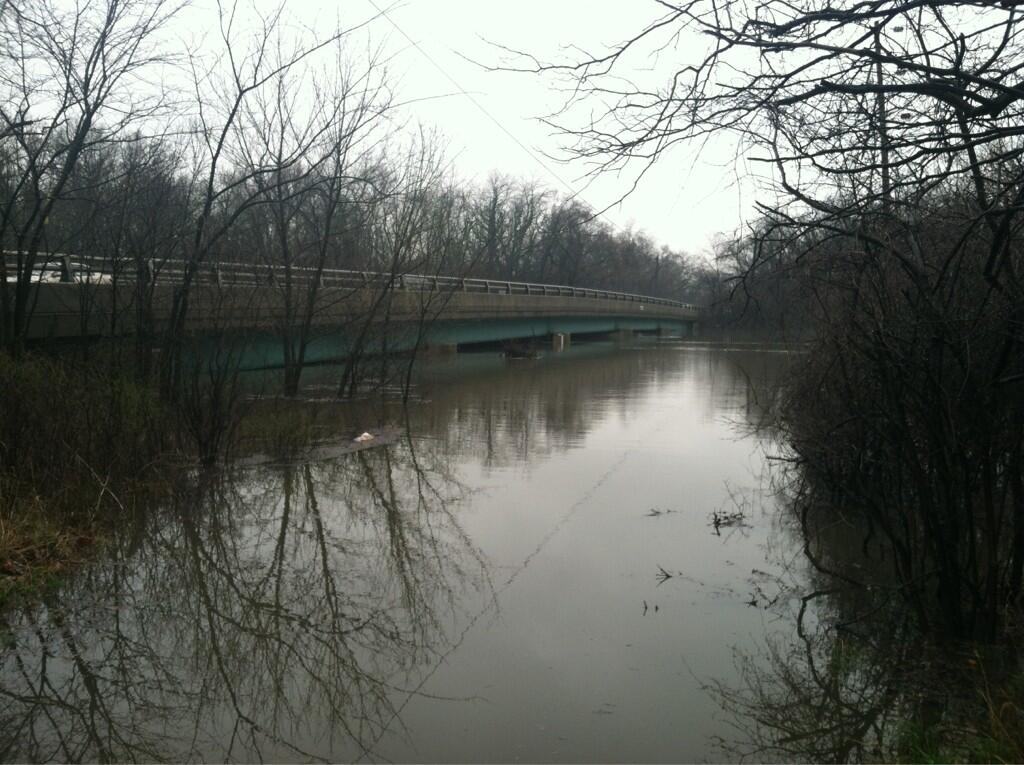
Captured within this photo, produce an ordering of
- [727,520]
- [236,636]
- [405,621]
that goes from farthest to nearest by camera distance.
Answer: [727,520]
[405,621]
[236,636]

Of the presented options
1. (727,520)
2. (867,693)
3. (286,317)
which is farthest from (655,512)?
(286,317)

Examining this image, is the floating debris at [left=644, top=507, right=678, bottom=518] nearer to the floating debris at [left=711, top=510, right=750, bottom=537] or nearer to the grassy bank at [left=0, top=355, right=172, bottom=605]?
the floating debris at [left=711, top=510, right=750, bottom=537]

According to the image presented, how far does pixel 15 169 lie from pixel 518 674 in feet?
40.0

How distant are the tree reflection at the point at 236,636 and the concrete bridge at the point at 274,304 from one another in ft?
14.8

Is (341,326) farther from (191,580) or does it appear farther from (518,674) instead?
(518,674)

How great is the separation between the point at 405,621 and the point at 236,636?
114cm

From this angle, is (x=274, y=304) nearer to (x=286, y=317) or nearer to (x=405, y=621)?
(x=286, y=317)

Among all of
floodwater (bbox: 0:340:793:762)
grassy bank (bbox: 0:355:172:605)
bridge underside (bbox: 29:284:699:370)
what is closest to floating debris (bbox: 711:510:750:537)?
floodwater (bbox: 0:340:793:762)

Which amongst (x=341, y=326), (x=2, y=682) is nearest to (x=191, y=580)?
(x=2, y=682)

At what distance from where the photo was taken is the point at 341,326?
21922 millimetres

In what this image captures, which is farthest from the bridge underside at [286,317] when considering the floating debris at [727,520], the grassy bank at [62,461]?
the floating debris at [727,520]

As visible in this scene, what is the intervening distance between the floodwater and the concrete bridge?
3.12 metres

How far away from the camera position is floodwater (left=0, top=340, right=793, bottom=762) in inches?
199

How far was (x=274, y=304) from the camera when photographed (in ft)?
67.5
